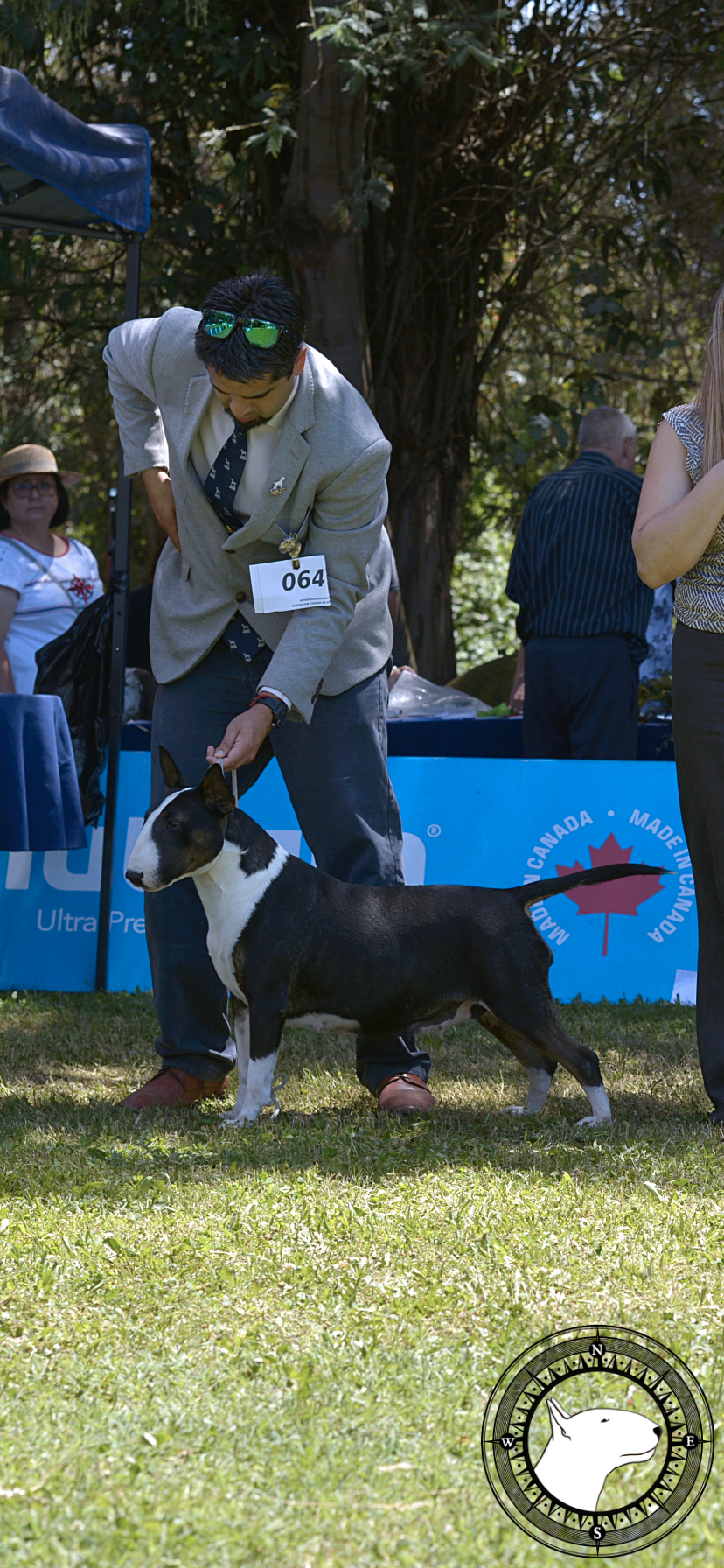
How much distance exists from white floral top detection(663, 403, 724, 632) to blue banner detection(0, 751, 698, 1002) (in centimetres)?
211

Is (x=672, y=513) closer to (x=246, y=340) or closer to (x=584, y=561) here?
(x=246, y=340)

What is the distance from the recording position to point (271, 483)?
351cm

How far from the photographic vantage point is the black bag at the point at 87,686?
5820mm

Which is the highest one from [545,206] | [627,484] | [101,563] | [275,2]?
[275,2]

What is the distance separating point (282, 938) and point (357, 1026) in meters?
0.34

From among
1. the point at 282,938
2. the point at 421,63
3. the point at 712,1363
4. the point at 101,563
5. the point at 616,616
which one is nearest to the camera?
the point at 712,1363

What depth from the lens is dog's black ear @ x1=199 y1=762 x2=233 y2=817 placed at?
11.2 feet

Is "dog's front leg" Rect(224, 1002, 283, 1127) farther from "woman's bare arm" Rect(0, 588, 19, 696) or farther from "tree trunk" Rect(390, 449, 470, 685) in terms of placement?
"tree trunk" Rect(390, 449, 470, 685)

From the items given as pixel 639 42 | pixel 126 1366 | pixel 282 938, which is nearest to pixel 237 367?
pixel 282 938

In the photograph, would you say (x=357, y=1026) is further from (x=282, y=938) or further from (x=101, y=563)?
(x=101, y=563)

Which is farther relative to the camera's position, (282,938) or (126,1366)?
(282,938)

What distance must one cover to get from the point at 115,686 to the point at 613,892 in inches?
85.8

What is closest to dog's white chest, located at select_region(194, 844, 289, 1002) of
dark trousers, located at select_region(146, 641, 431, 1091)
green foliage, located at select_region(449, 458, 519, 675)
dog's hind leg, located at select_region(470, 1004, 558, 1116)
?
dark trousers, located at select_region(146, 641, 431, 1091)

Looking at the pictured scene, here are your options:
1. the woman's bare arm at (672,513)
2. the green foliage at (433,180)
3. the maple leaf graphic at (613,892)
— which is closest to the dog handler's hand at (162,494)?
the woman's bare arm at (672,513)
